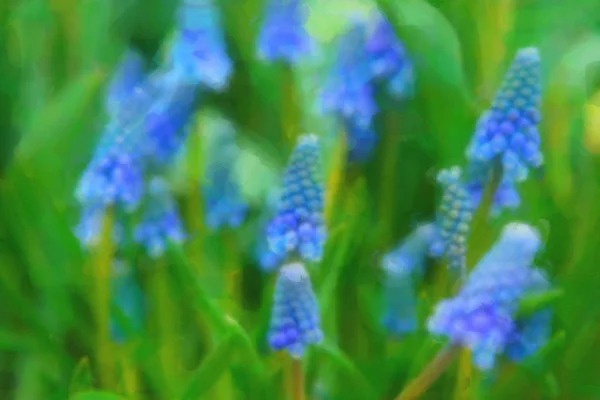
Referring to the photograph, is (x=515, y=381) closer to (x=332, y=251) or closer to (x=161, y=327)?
(x=332, y=251)

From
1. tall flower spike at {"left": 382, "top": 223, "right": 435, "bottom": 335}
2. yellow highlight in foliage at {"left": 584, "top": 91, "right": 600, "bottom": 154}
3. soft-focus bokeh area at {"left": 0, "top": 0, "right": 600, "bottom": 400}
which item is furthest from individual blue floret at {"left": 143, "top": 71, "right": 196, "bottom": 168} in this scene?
yellow highlight in foliage at {"left": 584, "top": 91, "right": 600, "bottom": 154}

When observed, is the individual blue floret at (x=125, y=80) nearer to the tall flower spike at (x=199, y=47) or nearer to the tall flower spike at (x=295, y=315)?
the tall flower spike at (x=199, y=47)

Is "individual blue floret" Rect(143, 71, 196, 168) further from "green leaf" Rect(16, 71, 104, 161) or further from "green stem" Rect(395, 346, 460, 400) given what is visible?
"green stem" Rect(395, 346, 460, 400)

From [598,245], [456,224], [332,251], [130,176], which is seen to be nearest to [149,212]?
[130,176]

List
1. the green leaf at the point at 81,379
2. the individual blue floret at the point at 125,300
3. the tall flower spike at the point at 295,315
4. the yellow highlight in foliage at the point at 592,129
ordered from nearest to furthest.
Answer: the tall flower spike at the point at 295,315, the green leaf at the point at 81,379, the individual blue floret at the point at 125,300, the yellow highlight in foliage at the point at 592,129

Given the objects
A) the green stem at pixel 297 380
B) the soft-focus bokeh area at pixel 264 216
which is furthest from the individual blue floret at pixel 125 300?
the green stem at pixel 297 380

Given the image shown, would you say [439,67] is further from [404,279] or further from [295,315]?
[295,315]

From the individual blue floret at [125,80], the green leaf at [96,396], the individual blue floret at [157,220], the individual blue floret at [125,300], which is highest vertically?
the individual blue floret at [125,80]
